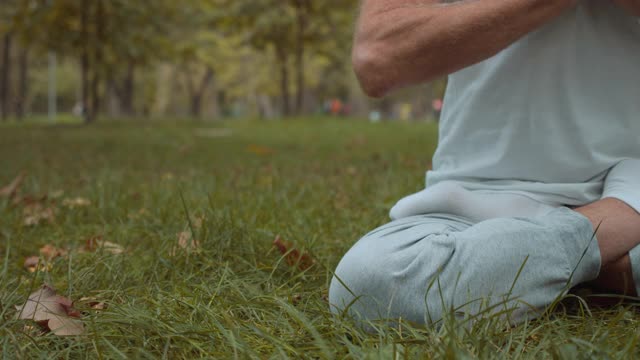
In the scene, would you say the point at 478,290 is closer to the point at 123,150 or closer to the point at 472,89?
the point at 472,89

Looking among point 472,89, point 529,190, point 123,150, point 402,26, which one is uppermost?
point 402,26

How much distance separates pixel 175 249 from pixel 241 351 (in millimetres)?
966

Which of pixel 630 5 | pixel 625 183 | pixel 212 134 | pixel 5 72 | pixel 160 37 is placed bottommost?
pixel 212 134

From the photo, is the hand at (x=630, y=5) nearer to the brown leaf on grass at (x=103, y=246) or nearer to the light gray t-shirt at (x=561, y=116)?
the light gray t-shirt at (x=561, y=116)

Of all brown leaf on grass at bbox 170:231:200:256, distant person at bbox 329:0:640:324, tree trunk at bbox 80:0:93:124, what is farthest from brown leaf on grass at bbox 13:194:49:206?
tree trunk at bbox 80:0:93:124

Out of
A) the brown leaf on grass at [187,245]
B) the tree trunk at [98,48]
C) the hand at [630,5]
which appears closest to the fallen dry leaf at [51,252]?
the brown leaf on grass at [187,245]

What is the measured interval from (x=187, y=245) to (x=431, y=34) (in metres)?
1.05

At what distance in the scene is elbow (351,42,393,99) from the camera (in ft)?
5.75

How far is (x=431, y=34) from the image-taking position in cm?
167

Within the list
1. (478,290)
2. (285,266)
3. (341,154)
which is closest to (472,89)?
(478,290)

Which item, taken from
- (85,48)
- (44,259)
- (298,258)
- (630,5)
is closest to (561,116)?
(630,5)

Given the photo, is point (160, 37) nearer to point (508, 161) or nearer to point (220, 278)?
point (220, 278)

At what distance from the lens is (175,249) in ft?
7.68

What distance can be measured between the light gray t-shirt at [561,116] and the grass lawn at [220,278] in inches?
11.9
